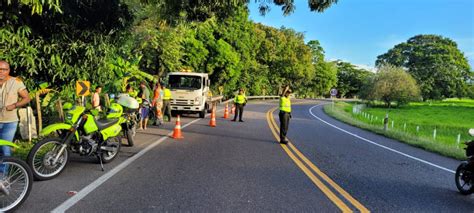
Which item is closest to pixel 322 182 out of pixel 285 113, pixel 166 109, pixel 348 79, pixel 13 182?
pixel 13 182

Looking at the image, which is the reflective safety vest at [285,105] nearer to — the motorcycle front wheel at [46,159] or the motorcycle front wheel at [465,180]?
the motorcycle front wheel at [465,180]

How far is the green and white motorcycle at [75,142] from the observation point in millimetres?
6613

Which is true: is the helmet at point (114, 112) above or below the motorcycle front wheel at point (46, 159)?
above

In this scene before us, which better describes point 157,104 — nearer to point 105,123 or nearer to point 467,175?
point 105,123

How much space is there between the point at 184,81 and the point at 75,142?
48.4ft

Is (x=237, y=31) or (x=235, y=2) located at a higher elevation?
(x=237, y=31)

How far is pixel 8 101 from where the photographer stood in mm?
5859

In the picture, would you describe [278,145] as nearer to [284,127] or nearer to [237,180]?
[284,127]

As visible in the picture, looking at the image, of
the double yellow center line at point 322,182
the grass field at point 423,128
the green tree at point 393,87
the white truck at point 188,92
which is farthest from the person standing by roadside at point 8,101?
the green tree at point 393,87

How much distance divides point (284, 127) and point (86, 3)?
21.8 feet

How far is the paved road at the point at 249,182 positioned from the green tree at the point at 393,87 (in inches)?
2214

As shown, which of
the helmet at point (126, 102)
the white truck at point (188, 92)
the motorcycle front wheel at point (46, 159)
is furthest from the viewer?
the white truck at point (188, 92)

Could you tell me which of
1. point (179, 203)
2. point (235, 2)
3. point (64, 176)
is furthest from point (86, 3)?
point (179, 203)

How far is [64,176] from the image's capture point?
6918 mm
